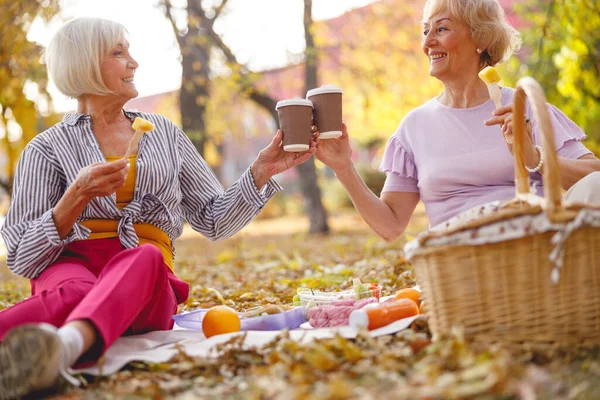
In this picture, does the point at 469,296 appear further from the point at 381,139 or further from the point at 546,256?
the point at 381,139

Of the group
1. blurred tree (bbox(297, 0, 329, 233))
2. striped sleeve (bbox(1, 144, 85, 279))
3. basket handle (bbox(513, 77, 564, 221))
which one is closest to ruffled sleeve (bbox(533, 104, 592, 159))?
basket handle (bbox(513, 77, 564, 221))

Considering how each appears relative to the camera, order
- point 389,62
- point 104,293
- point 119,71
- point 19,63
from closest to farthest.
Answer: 1. point 104,293
2. point 119,71
3. point 19,63
4. point 389,62

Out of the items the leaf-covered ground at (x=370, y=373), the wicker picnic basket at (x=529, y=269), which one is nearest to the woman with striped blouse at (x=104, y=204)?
the leaf-covered ground at (x=370, y=373)

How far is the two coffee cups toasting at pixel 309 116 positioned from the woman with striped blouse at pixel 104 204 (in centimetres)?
11

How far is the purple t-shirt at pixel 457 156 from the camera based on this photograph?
3.23 metres

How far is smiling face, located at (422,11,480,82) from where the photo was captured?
11.0 feet

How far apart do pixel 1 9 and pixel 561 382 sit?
18.0 feet

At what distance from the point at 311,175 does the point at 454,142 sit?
7.10 m

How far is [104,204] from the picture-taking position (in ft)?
10.0

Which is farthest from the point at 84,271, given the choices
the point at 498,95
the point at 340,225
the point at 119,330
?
the point at 340,225

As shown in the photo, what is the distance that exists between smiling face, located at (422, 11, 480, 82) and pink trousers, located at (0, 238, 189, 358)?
1611 mm

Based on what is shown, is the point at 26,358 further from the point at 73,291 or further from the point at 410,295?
the point at 410,295

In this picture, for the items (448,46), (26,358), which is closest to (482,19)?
(448,46)

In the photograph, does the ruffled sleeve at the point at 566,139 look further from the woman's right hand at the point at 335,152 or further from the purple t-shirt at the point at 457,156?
the woman's right hand at the point at 335,152
